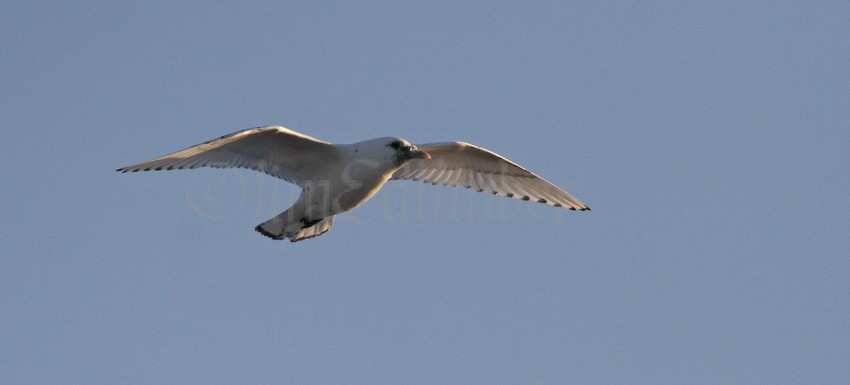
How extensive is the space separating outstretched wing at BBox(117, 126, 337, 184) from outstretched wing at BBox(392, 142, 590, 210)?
69.8 inches

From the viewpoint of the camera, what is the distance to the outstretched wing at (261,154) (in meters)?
13.1

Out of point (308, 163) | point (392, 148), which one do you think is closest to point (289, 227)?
point (308, 163)

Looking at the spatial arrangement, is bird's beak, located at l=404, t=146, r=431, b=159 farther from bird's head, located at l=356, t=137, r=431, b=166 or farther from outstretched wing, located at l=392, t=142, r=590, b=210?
outstretched wing, located at l=392, t=142, r=590, b=210

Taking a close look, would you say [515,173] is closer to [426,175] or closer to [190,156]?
[426,175]

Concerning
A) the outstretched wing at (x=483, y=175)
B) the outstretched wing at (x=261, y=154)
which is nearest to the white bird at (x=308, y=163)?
the outstretched wing at (x=261, y=154)

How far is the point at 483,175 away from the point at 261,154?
11.5 feet

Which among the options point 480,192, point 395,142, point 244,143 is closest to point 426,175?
point 480,192

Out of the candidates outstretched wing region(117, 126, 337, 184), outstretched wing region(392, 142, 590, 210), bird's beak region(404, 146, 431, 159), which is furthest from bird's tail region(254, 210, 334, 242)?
outstretched wing region(392, 142, 590, 210)

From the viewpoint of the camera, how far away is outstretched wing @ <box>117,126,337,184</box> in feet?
42.9

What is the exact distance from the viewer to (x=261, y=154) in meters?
13.9

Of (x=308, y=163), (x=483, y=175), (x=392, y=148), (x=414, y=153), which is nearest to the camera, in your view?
(x=392, y=148)

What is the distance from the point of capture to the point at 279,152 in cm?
1377

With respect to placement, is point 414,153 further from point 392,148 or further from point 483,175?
point 483,175

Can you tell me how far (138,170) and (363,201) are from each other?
2817 millimetres
